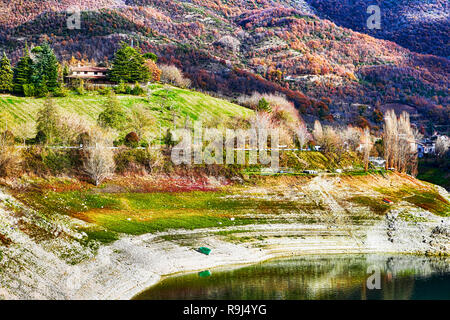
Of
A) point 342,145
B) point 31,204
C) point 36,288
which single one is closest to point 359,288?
point 36,288

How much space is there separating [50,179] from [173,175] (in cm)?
2160

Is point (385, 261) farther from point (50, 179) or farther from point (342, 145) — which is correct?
point (342, 145)

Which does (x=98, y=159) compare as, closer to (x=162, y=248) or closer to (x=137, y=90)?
(x=162, y=248)

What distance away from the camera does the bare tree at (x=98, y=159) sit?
7450cm

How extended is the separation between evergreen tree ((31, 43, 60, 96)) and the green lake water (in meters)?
75.4

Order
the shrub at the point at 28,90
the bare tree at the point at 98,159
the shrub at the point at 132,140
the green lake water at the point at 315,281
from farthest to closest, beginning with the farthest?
the shrub at the point at 28,90, the shrub at the point at 132,140, the bare tree at the point at 98,159, the green lake water at the point at 315,281

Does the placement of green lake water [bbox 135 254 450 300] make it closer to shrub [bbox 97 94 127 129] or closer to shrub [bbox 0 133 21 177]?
shrub [bbox 0 133 21 177]

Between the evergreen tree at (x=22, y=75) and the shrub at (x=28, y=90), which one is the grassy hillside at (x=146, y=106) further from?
the evergreen tree at (x=22, y=75)

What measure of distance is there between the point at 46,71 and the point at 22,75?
5.46 meters

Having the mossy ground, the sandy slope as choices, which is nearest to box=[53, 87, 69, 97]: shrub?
the sandy slope

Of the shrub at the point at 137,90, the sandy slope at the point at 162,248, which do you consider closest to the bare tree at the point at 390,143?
the sandy slope at the point at 162,248

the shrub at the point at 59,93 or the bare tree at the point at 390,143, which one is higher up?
the shrub at the point at 59,93

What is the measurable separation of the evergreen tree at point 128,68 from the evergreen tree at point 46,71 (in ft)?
54.5

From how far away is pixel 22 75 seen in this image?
354 ft
